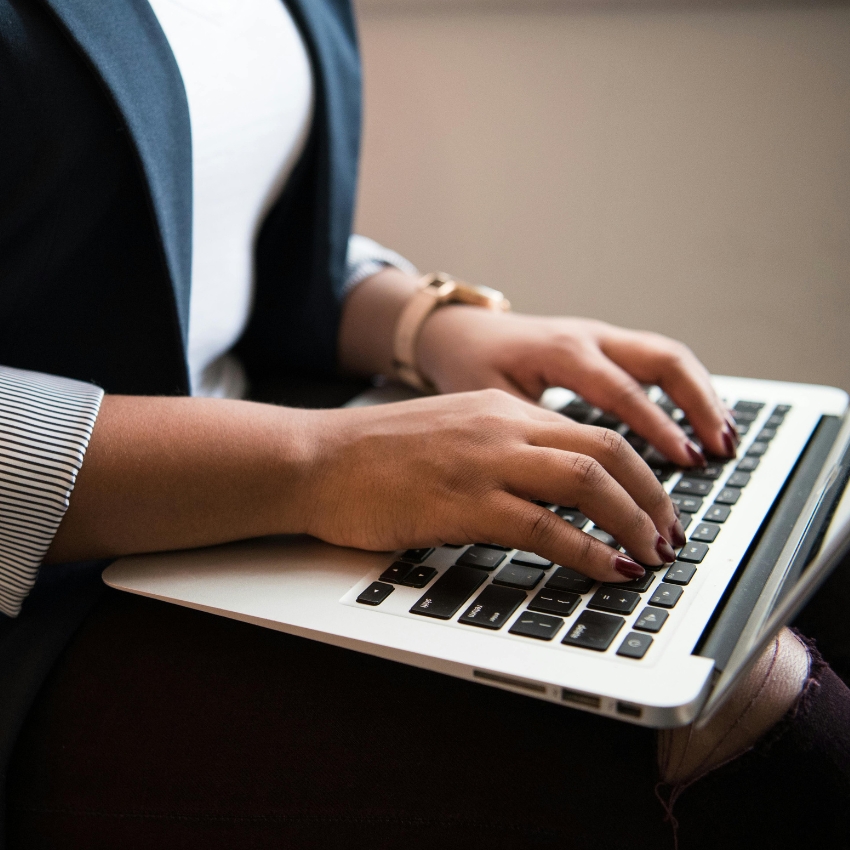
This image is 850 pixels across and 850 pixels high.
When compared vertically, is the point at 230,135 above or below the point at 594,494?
above

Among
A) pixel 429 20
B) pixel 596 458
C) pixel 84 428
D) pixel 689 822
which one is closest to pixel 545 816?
pixel 689 822

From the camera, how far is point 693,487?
523 millimetres

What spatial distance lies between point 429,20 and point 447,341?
0.75 meters

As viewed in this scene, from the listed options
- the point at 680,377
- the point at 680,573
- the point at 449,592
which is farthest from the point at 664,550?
the point at 680,377

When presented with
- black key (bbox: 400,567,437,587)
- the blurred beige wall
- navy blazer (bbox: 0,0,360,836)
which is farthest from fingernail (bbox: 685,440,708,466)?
the blurred beige wall

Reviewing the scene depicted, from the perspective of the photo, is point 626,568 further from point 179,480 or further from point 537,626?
point 179,480

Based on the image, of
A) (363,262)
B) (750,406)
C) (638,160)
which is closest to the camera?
(750,406)

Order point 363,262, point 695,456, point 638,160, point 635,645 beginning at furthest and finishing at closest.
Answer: point 638,160 < point 363,262 < point 695,456 < point 635,645

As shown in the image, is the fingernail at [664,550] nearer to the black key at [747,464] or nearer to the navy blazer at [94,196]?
the black key at [747,464]

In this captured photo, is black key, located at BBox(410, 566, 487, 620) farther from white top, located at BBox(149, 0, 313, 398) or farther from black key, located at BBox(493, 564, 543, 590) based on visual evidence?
white top, located at BBox(149, 0, 313, 398)

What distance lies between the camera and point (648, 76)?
44.3 inches

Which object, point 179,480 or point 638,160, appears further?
point 638,160

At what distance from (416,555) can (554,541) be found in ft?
0.28

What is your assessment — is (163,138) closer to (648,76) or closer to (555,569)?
(555,569)
